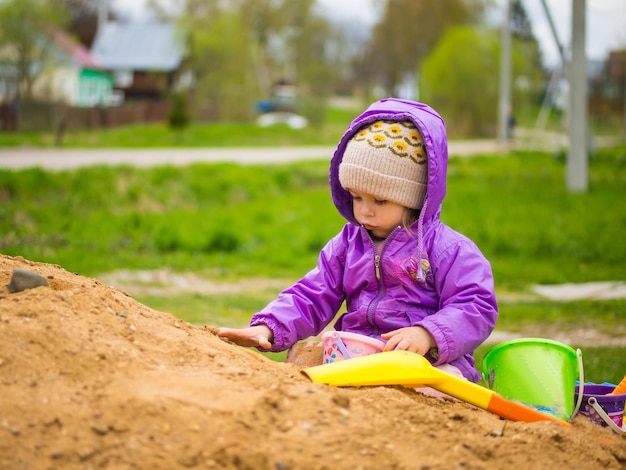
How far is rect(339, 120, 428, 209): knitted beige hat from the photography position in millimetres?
3807

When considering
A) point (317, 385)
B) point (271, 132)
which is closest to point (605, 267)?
point (317, 385)

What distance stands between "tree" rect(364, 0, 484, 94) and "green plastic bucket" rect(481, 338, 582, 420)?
5277 centimetres

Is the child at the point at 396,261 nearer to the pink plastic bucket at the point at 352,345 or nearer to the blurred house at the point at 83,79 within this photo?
the pink plastic bucket at the point at 352,345

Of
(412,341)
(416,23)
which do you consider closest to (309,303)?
(412,341)

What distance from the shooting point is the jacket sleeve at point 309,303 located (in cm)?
395

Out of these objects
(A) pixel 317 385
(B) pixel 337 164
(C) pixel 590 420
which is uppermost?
(B) pixel 337 164

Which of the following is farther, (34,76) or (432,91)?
(432,91)

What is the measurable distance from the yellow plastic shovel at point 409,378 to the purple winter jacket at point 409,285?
22 centimetres

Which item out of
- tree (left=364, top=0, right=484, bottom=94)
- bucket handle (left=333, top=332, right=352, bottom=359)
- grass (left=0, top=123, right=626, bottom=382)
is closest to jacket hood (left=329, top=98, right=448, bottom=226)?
bucket handle (left=333, top=332, right=352, bottom=359)

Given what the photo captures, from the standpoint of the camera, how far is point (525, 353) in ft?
12.3

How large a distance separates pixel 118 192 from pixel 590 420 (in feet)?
30.6

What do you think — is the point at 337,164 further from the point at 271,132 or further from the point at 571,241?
the point at 271,132

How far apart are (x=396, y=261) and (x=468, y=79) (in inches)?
1418

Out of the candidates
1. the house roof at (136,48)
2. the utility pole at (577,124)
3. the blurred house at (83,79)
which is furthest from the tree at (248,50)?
the utility pole at (577,124)
